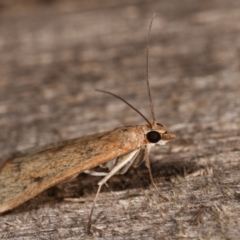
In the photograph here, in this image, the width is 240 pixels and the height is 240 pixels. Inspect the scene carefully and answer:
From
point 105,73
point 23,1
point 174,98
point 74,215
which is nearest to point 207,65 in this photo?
point 174,98

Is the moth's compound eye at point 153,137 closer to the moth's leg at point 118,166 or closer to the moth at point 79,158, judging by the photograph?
the moth at point 79,158

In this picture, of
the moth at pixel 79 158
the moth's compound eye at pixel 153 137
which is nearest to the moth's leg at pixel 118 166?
the moth at pixel 79 158

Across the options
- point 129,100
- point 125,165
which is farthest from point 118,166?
point 129,100

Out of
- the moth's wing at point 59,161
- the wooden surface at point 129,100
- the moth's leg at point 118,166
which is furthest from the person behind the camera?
the moth's wing at point 59,161

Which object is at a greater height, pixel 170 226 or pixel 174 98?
pixel 174 98

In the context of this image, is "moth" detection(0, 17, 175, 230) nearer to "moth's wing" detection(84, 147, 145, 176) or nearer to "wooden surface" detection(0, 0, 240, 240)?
"moth's wing" detection(84, 147, 145, 176)

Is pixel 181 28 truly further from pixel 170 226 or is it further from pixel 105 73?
pixel 170 226

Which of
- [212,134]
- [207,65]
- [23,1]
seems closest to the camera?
[212,134]
